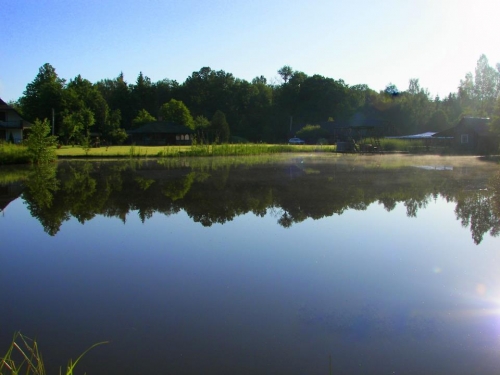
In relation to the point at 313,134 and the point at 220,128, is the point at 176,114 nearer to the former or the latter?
the point at 220,128

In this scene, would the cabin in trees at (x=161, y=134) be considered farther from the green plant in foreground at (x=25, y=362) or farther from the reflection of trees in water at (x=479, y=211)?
the green plant in foreground at (x=25, y=362)

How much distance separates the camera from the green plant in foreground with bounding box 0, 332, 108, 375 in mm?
2713

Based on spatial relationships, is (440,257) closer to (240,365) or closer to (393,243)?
(393,243)

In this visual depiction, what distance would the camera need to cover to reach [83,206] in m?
12.0

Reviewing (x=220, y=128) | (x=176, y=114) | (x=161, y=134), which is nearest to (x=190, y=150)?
(x=220, y=128)

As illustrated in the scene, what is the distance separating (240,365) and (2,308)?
2.91m

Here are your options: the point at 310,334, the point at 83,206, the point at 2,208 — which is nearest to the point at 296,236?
the point at 310,334

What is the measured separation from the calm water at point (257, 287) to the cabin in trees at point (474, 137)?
118ft

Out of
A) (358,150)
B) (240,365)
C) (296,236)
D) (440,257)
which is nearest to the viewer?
(240,365)

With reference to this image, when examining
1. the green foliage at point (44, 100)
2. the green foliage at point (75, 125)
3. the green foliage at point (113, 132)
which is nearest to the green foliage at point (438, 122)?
the green foliage at point (113, 132)

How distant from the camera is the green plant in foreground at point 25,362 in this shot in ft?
8.90

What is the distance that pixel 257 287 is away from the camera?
5586mm

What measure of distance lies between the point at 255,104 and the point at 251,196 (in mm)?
68903

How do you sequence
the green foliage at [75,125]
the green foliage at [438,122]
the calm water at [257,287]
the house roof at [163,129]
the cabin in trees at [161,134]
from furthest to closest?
the green foliage at [438,122] → the cabin in trees at [161,134] → the house roof at [163,129] → the green foliage at [75,125] → the calm water at [257,287]
